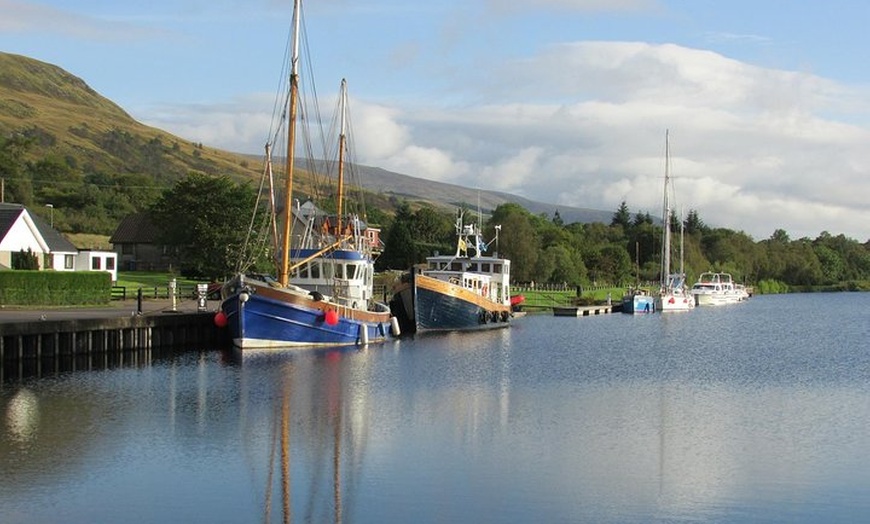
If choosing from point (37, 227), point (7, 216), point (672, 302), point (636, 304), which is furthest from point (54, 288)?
point (672, 302)

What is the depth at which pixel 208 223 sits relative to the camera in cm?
8938

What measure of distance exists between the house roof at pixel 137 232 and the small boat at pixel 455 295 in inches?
1579

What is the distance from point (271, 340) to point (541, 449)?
2472 centimetres

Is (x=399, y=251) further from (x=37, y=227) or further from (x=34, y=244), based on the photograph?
(x=34, y=244)

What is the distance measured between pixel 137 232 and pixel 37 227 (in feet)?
118

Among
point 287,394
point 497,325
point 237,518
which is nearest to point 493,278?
point 497,325

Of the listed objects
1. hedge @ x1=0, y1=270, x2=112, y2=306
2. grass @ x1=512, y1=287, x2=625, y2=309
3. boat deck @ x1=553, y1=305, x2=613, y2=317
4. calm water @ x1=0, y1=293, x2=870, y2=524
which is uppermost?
hedge @ x1=0, y1=270, x2=112, y2=306

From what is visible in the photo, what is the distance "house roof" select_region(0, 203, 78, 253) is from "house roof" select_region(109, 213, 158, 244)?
101 ft

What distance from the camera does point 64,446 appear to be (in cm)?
2917

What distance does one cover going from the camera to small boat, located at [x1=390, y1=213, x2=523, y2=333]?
6888 cm

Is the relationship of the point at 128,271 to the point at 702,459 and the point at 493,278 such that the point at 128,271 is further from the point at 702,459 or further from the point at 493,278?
the point at 702,459

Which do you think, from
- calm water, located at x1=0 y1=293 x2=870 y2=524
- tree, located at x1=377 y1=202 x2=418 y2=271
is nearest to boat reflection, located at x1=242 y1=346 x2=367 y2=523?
calm water, located at x1=0 y1=293 x2=870 y2=524

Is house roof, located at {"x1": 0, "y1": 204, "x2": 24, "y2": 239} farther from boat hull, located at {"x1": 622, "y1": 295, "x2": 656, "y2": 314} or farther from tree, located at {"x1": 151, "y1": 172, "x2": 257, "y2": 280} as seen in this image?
boat hull, located at {"x1": 622, "y1": 295, "x2": 656, "y2": 314}

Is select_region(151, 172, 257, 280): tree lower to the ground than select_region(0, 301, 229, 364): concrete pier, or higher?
higher
